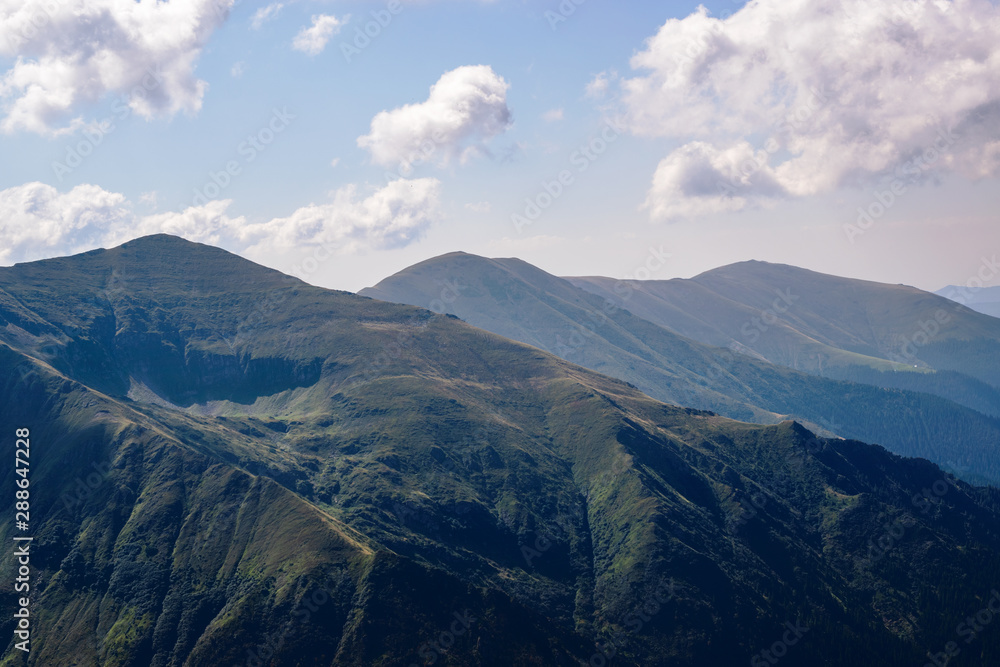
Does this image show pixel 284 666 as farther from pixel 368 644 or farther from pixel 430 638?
pixel 430 638

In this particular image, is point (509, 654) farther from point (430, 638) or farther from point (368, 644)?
point (368, 644)

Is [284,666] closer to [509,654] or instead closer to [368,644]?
[368,644]

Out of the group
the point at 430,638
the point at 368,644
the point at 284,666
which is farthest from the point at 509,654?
the point at 284,666

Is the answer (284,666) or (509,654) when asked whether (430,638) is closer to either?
(509,654)

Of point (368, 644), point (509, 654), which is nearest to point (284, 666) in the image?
point (368, 644)

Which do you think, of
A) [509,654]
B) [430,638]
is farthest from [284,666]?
[509,654]
